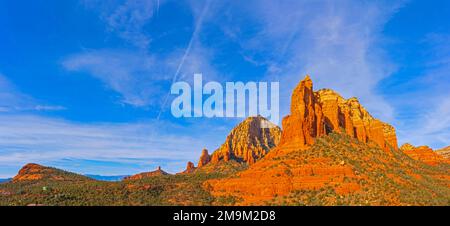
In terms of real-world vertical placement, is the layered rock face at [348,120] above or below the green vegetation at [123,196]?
above

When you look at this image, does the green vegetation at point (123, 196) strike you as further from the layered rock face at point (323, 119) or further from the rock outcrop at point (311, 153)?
the layered rock face at point (323, 119)

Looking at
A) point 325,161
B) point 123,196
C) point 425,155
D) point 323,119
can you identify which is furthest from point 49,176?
point 425,155

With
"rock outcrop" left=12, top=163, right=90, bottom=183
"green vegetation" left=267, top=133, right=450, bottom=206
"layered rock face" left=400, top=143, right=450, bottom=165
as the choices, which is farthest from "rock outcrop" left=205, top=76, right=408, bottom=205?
"rock outcrop" left=12, top=163, right=90, bottom=183

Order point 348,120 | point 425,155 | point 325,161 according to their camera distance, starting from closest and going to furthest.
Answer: point 325,161 < point 348,120 < point 425,155

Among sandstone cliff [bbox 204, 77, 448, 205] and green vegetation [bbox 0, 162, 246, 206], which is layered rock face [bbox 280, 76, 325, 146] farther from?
green vegetation [bbox 0, 162, 246, 206]

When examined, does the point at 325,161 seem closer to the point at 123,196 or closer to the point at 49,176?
the point at 123,196

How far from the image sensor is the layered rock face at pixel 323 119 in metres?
122

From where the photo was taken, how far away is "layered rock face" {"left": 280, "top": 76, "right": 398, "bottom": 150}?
12181 centimetres

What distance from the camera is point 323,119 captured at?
415 feet

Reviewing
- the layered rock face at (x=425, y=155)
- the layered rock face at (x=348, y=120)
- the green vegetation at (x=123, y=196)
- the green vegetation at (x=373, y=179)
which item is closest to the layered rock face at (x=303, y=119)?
the green vegetation at (x=373, y=179)
